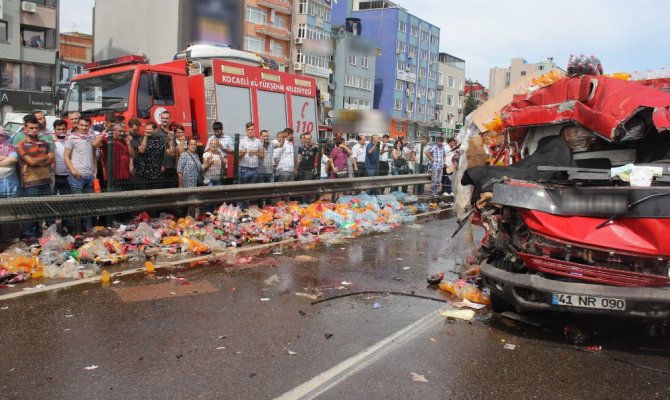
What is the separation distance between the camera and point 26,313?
4.98 metres

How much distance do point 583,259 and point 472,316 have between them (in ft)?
4.41

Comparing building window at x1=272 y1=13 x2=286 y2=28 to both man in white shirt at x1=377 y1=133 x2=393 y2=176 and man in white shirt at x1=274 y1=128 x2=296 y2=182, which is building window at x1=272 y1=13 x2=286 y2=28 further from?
man in white shirt at x1=274 y1=128 x2=296 y2=182

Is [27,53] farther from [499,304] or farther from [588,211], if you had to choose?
[588,211]

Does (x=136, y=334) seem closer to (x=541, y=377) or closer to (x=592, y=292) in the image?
(x=541, y=377)

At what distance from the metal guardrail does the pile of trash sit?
228 mm

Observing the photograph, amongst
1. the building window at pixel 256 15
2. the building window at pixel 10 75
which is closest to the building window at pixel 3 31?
the building window at pixel 10 75

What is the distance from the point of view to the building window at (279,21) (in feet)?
178

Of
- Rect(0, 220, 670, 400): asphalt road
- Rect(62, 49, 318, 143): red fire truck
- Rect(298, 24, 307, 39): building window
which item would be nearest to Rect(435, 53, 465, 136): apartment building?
Rect(298, 24, 307, 39): building window

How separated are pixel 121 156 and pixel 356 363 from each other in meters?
6.19

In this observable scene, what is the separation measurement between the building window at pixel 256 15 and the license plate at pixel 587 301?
5161 cm

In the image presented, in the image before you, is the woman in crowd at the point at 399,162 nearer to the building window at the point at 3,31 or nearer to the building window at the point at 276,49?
the building window at the point at 3,31

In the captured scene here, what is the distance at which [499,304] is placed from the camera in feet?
17.3

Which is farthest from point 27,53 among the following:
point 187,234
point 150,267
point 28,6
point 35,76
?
point 150,267

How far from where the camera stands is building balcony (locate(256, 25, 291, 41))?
5247 centimetres
